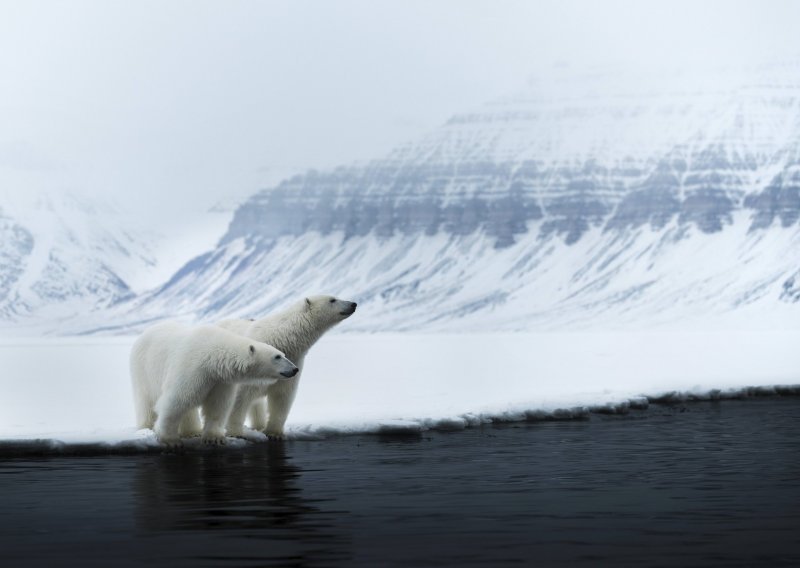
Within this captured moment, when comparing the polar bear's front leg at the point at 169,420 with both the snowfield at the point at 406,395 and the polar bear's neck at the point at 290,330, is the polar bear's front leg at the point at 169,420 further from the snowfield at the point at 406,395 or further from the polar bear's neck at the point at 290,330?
the polar bear's neck at the point at 290,330

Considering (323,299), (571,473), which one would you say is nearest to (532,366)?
(323,299)

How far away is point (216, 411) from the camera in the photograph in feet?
67.7

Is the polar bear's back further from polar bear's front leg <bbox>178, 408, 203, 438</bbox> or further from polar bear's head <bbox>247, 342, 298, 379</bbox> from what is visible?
polar bear's head <bbox>247, 342, 298, 379</bbox>

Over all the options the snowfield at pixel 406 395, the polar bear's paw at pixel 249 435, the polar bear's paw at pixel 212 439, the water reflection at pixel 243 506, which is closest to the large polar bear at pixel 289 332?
the polar bear's paw at pixel 249 435

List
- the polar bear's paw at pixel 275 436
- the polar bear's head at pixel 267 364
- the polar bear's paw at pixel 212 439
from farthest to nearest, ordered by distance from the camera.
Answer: the polar bear's paw at pixel 275 436 → the polar bear's paw at pixel 212 439 → the polar bear's head at pixel 267 364

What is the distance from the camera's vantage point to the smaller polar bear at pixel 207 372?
2003cm

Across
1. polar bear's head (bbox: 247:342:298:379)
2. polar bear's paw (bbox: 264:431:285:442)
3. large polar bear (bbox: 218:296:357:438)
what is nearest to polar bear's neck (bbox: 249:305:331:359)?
large polar bear (bbox: 218:296:357:438)

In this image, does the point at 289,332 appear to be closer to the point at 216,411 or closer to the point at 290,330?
the point at 290,330

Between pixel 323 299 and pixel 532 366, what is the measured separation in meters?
39.4

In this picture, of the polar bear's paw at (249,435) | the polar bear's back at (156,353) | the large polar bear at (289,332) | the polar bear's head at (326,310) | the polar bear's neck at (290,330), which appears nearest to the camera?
the polar bear's back at (156,353)

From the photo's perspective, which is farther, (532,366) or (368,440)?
(532,366)

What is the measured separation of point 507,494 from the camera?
1551 centimetres

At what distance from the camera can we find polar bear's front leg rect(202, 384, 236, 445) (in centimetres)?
2052

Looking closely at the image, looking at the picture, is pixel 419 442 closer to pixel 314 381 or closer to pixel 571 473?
pixel 571 473
